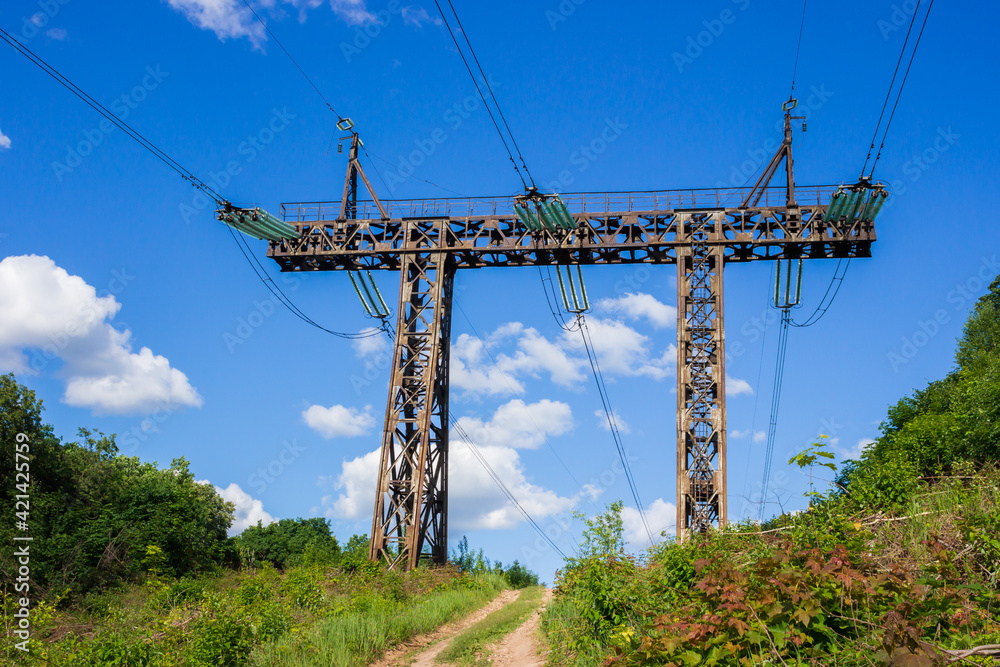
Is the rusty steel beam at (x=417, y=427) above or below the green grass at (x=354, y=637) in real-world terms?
above

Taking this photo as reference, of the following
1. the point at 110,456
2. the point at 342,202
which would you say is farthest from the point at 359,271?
the point at 110,456

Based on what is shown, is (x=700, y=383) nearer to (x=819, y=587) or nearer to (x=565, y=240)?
(x=565, y=240)

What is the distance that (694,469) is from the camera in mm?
20453

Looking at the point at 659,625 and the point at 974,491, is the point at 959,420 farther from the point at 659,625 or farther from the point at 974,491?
the point at 659,625

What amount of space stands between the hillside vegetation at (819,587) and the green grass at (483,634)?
1.70 metres

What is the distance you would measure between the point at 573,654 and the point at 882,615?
208 inches

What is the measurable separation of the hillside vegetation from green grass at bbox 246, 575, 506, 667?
10.1 ft

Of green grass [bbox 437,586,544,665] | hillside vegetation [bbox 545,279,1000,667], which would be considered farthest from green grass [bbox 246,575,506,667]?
hillside vegetation [bbox 545,279,1000,667]

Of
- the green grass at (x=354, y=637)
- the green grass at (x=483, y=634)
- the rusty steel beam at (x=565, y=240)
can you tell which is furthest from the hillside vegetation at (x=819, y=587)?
the rusty steel beam at (x=565, y=240)

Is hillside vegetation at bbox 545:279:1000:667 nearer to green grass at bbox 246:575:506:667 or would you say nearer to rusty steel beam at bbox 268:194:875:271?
green grass at bbox 246:575:506:667

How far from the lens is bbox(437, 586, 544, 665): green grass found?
11859 millimetres

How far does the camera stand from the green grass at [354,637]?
10.5 m

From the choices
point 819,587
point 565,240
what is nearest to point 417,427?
point 565,240

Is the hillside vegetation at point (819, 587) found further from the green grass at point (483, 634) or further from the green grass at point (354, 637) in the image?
the green grass at point (354, 637)
